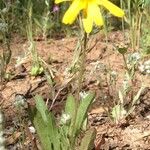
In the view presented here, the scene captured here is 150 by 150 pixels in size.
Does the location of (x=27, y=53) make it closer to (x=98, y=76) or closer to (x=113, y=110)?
(x=98, y=76)

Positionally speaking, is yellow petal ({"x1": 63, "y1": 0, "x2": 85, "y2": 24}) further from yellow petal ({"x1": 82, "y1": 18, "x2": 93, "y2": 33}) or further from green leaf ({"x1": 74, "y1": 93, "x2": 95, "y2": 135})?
green leaf ({"x1": 74, "y1": 93, "x2": 95, "y2": 135})

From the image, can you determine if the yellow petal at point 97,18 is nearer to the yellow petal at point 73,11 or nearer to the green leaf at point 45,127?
the yellow petal at point 73,11

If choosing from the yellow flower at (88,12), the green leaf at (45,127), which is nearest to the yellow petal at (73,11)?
the yellow flower at (88,12)

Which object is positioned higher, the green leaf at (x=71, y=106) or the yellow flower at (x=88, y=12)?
the yellow flower at (x=88, y=12)

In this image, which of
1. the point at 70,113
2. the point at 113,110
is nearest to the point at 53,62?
the point at 113,110

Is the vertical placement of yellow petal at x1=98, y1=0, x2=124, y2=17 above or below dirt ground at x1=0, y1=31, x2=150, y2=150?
above

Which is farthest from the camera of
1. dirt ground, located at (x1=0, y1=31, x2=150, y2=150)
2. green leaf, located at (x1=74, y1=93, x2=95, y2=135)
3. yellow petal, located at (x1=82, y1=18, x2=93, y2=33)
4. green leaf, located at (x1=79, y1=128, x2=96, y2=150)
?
dirt ground, located at (x1=0, y1=31, x2=150, y2=150)

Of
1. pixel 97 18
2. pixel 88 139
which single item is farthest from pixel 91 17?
pixel 88 139

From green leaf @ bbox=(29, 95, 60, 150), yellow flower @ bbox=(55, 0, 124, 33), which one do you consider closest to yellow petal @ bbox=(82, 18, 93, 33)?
yellow flower @ bbox=(55, 0, 124, 33)

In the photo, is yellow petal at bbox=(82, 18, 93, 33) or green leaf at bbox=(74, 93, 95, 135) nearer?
yellow petal at bbox=(82, 18, 93, 33)
